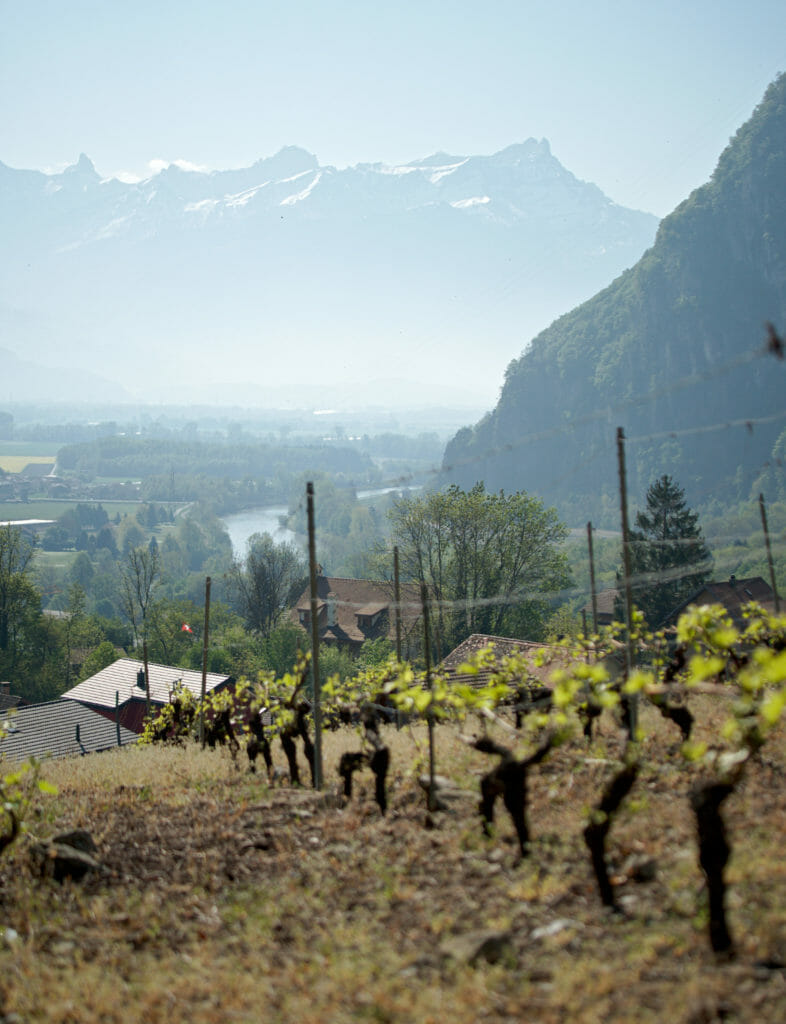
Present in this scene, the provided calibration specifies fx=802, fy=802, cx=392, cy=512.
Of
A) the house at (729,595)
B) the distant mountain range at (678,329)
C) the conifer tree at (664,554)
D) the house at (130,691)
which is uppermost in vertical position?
the distant mountain range at (678,329)

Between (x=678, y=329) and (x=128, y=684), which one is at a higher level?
(x=678, y=329)

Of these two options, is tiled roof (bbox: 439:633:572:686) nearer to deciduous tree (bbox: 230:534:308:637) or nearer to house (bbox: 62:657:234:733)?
house (bbox: 62:657:234:733)

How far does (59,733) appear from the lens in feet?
116

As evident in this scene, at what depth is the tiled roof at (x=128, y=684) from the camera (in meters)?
42.6

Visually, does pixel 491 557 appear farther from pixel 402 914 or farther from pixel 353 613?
pixel 402 914

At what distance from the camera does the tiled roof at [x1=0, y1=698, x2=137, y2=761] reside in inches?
1344

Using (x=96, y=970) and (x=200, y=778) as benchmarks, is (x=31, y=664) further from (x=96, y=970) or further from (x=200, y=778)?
(x=96, y=970)

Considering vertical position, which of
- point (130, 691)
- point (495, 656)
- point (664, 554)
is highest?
A: point (664, 554)

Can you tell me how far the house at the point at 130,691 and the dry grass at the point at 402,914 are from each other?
96.7 ft

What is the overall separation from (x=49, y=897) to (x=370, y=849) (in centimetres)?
454

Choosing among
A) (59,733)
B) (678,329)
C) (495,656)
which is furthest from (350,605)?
(678,329)

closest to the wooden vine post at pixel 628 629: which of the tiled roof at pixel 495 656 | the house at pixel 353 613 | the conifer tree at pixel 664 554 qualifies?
the tiled roof at pixel 495 656

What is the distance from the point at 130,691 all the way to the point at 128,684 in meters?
0.86

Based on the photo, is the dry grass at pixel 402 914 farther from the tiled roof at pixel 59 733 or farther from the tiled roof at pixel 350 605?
the tiled roof at pixel 350 605
